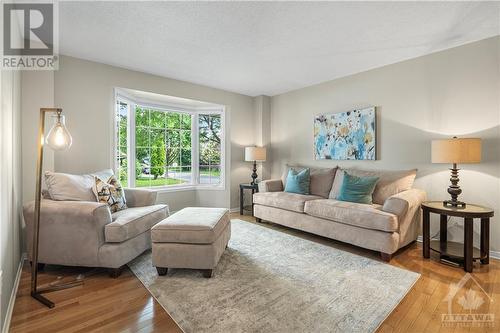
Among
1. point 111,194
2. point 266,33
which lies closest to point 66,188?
point 111,194

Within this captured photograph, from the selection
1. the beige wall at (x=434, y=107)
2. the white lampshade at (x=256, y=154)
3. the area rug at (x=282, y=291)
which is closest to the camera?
the area rug at (x=282, y=291)

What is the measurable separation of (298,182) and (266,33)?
221cm

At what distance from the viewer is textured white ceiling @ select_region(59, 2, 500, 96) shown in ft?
7.05

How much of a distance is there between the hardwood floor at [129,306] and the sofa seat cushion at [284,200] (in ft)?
4.76

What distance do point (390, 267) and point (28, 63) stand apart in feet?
14.8

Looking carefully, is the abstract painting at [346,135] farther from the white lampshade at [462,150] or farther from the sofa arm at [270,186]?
the white lampshade at [462,150]

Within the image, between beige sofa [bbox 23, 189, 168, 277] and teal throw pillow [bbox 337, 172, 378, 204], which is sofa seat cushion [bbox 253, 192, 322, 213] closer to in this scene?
teal throw pillow [bbox 337, 172, 378, 204]

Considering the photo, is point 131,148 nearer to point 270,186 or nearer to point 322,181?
point 270,186

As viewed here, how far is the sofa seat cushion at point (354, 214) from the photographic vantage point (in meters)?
2.58

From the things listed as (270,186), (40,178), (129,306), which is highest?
(40,178)

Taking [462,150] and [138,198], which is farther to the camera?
[138,198]

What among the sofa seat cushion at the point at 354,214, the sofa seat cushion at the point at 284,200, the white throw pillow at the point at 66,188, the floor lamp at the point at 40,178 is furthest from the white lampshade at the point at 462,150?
the white throw pillow at the point at 66,188

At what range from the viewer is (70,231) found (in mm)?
2186

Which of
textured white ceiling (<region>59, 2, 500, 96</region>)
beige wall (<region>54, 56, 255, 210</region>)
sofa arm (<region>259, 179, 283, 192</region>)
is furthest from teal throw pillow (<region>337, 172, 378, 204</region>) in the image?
beige wall (<region>54, 56, 255, 210</region>)
